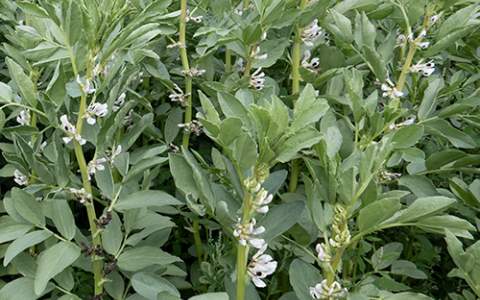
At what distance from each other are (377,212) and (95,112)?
45 centimetres

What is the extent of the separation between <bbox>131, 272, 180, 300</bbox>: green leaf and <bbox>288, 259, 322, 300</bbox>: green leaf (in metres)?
0.17

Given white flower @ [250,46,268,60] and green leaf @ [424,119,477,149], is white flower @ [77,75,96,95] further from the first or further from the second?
green leaf @ [424,119,477,149]

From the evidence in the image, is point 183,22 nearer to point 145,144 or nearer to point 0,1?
point 145,144

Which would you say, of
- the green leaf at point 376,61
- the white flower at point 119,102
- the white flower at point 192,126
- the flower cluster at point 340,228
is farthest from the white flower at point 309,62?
the flower cluster at point 340,228

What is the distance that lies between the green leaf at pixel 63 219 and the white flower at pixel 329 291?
1.26 feet

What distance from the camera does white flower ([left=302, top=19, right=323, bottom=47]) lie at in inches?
50.9

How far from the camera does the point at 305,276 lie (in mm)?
990

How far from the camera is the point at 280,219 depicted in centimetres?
98

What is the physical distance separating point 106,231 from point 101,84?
0.23 m

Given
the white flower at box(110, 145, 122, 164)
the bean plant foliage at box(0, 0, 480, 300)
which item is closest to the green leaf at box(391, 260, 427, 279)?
the bean plant foliage at box(0, 0, 480, 300)

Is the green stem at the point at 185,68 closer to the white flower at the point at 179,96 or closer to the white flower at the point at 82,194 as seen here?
the white flower at the point at 179,96

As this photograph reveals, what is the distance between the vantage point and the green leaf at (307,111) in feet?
2.97

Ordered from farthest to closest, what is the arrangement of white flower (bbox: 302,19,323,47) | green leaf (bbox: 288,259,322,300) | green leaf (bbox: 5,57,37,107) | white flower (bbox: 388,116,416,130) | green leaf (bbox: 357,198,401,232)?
1. white flower (bbox: 302,19,323,47)
2. white flower (bbox: 388,116,416,130)
3. green leaf (bbox: 5,57,37,107)
4. green leaf (bbox: 288,259,322,300)
5. green leaf (bbox: 357,198,401,232)

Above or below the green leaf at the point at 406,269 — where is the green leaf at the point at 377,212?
above
